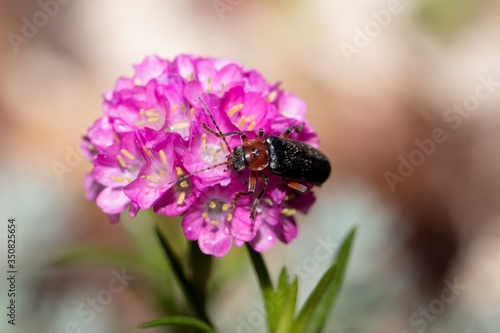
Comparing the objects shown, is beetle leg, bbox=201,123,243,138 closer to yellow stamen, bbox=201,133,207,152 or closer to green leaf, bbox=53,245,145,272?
yellow stamen, bbox=201,133,207,152

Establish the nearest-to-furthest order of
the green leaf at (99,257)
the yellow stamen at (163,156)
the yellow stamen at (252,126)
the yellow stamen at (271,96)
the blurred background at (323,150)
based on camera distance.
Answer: the yellow stamen at (163,156), the yellow stamen at (252,126), the yellow stamen at (271,96), the green leaf at (99,257), the blurred background at (323,150)

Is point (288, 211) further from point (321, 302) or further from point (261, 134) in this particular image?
point (321, 302)

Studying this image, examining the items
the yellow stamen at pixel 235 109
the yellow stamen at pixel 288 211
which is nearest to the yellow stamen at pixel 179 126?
the yellow stamen at pixel 235 109

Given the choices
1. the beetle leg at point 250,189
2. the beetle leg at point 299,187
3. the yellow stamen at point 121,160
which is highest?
the yellow stamen at point 121,160

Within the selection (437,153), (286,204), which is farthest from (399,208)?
(286,204)

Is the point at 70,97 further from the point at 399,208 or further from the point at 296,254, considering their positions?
the point at 399,208

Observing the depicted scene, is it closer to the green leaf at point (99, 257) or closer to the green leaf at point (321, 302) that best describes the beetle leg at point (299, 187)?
the green leaf at point (321, 302)

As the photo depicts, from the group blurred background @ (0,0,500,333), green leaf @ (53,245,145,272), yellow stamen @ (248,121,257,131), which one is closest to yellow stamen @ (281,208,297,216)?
yellow stamen @ (248,121,257,131)
